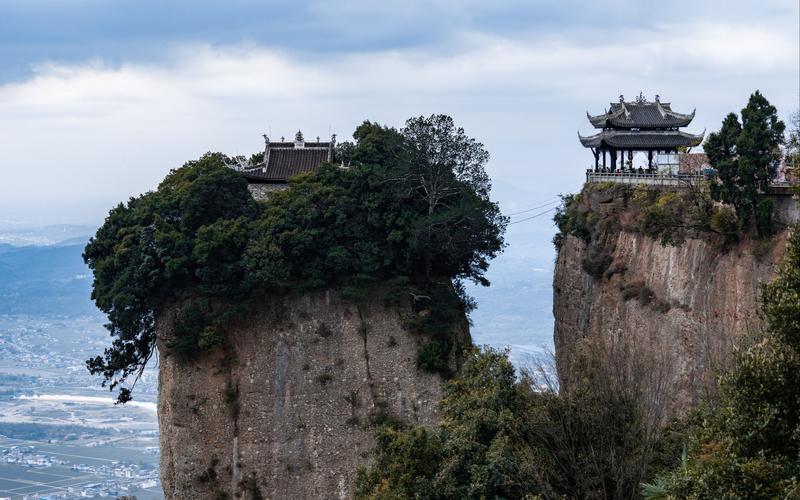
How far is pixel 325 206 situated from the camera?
143 feet

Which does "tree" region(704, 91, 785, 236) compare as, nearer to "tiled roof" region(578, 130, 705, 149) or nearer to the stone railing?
the stone railing

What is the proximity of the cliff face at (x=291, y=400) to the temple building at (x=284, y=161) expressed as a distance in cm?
613

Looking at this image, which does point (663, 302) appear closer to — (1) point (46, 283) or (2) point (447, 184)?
(2) point (447, 184)

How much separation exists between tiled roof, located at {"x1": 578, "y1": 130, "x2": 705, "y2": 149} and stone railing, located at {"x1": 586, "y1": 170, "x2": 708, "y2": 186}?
114 cm

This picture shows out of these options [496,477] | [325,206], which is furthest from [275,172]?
[496,477]

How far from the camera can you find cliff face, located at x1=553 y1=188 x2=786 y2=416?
31.9m

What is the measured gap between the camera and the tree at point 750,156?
107ft

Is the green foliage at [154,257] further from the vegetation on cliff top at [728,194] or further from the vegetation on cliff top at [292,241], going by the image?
the vegetation on cliff top at [728,194]

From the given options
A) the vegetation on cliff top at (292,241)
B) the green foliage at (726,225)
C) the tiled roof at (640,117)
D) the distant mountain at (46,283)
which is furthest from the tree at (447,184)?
the distant mountain at (46,283)

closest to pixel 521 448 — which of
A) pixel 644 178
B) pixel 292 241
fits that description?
pixel 644 178

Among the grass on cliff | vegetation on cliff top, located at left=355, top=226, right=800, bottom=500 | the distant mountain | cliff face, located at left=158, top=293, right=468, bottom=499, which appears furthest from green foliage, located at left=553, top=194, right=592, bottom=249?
the distant mountain

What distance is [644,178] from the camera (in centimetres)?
4022

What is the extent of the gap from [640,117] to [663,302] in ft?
29.4

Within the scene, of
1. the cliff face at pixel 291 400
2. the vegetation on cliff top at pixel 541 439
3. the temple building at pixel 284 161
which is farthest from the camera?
the temple building at pixel 284 161
